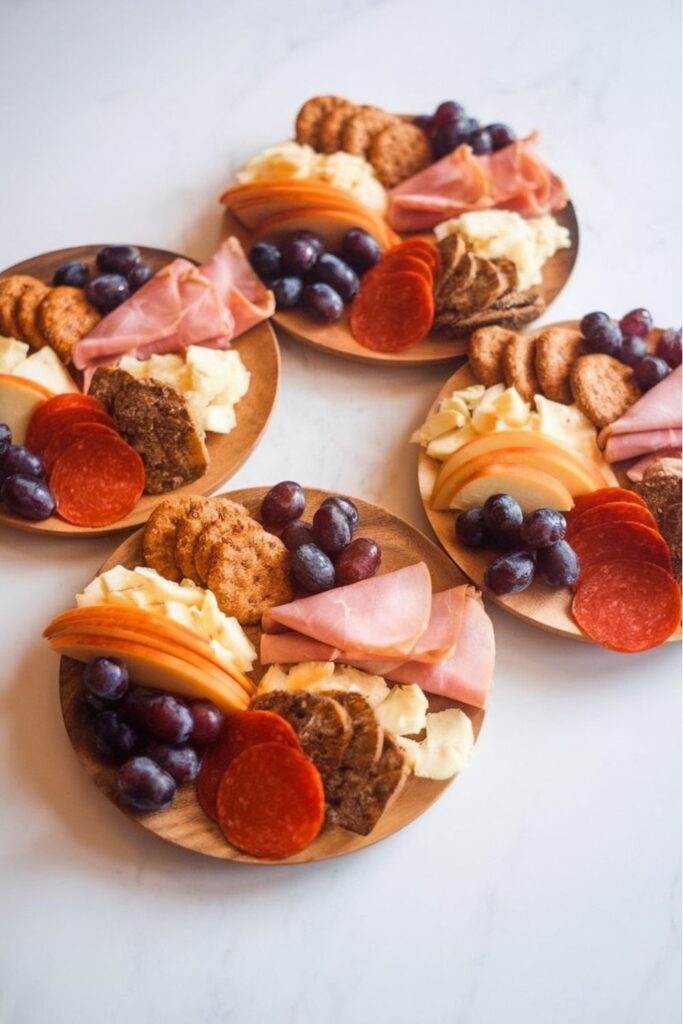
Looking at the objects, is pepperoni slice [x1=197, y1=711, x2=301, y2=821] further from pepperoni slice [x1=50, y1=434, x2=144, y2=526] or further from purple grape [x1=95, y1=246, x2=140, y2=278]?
purple grape [x1=95, y1=246, x2=140, y2=278]

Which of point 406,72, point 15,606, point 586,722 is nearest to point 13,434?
point 15,606

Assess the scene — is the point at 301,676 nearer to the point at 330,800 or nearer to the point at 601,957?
the point at 330,800

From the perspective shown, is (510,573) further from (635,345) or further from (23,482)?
(23,482)

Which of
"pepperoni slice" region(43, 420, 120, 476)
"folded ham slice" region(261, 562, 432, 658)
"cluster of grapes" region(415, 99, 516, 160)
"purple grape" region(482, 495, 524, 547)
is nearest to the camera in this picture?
"folded ham slice" region(261, 562, 432, 658)

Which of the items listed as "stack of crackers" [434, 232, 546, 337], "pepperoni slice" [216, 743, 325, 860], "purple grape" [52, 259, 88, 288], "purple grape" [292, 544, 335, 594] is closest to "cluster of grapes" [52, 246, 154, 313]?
"purple grape" [52, 259, 88, 288]

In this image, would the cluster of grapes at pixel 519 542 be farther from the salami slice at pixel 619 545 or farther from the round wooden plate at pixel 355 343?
the round wooden plate at pixel 355 343

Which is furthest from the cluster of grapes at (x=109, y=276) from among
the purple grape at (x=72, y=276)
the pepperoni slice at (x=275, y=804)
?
the pepperoni slice at (x=275, y=804)
